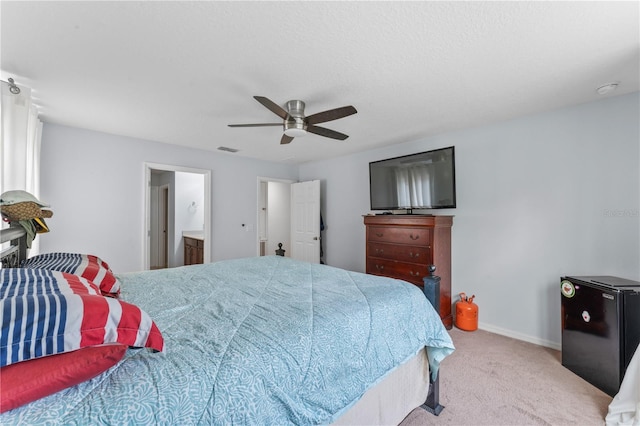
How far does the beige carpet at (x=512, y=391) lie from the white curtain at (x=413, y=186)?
1.72 m

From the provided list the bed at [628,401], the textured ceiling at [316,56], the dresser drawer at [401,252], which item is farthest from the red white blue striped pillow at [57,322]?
the dresser drawer at [401,252]

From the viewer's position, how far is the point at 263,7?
141 centimetres

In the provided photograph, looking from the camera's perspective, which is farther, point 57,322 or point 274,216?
point 274,216

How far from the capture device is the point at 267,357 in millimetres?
997

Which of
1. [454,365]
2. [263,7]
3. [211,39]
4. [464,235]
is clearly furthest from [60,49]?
[464,235]

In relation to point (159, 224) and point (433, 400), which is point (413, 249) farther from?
point (159, 224)

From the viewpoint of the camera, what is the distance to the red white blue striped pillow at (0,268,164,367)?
64 cm

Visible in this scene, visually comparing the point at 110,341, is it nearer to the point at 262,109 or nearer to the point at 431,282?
the point at 431,282

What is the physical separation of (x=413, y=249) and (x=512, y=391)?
1565 millimetres

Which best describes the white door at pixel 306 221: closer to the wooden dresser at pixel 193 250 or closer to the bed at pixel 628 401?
the wooden dresser at pixel 193 250

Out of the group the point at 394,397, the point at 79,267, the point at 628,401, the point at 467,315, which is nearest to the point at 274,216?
the point at 467,315

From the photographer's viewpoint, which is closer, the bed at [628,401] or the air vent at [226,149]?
the bed at [628,401]

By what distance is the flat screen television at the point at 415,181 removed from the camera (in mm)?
3252

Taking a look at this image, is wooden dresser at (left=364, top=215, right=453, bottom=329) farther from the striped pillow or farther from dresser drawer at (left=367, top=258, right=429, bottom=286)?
the striped pillow
